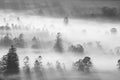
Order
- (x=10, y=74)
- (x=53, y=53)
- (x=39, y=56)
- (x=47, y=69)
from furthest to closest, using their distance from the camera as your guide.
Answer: (x=53, y=53) < (x=39, y=56) < (x=47, y=69) < (x=10, y=74)

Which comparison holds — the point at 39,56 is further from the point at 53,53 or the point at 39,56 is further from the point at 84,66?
the point at 84,66

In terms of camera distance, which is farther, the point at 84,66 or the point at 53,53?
the point at 53,53

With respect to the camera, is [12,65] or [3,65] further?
[3,65]

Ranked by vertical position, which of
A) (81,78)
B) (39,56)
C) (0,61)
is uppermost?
(39,56)

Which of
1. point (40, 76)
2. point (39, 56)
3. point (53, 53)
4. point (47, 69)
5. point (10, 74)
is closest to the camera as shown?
point (10, 74)

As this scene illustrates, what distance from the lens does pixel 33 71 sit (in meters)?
146

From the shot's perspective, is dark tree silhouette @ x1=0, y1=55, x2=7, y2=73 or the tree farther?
dark tree silhouette @ x1=0, y1=55, x2=7, y2=73

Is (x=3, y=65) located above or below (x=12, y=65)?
above

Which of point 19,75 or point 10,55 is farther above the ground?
point 10,55

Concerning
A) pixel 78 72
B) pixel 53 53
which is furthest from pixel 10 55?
pixel 53 53

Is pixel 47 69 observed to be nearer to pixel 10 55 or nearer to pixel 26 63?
pixel 26 63

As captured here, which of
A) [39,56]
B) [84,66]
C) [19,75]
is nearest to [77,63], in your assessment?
[84,66]

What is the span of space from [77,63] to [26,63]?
31.0 meters

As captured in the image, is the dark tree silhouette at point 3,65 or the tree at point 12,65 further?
the dark tree silhouette at point 3,65
